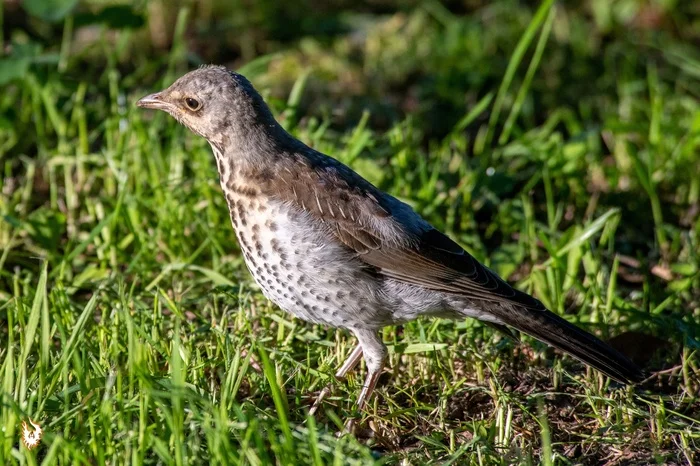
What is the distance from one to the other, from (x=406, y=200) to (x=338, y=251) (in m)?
1.32

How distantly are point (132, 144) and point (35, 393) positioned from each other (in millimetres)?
2498

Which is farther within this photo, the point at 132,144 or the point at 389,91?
the point at 389,91

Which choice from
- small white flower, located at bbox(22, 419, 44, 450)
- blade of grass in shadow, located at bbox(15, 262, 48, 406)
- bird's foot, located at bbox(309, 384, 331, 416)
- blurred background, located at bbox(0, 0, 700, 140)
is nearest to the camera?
small white flower, located at bbox(22, 419, 44, 450)

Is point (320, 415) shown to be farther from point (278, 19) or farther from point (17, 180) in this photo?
point (278, 19)

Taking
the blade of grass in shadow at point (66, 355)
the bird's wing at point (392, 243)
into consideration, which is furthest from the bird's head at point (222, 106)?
the blade of grass in shadow at point (66, 355)

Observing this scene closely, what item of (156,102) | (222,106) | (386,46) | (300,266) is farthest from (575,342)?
(386,46)

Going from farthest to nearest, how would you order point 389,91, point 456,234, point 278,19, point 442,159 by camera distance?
point 278,19
point 389,91
point 442,159
point 456,234

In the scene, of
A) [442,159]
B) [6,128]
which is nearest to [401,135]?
[442,159]

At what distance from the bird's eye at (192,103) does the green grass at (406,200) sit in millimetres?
862

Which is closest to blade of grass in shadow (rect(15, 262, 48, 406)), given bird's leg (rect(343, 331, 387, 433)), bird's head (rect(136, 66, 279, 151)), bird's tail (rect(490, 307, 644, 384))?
bird's head (rect(136, 66, 279, 151))

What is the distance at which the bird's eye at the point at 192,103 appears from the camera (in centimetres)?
452

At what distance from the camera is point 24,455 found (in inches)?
132

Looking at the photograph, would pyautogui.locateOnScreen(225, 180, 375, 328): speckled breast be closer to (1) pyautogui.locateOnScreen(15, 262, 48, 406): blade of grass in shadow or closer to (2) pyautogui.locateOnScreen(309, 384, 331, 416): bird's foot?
(2) pyautogui.locateOnScreen(309, 384, 331, 416): bird's foot

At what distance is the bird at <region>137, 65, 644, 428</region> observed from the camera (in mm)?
4242
